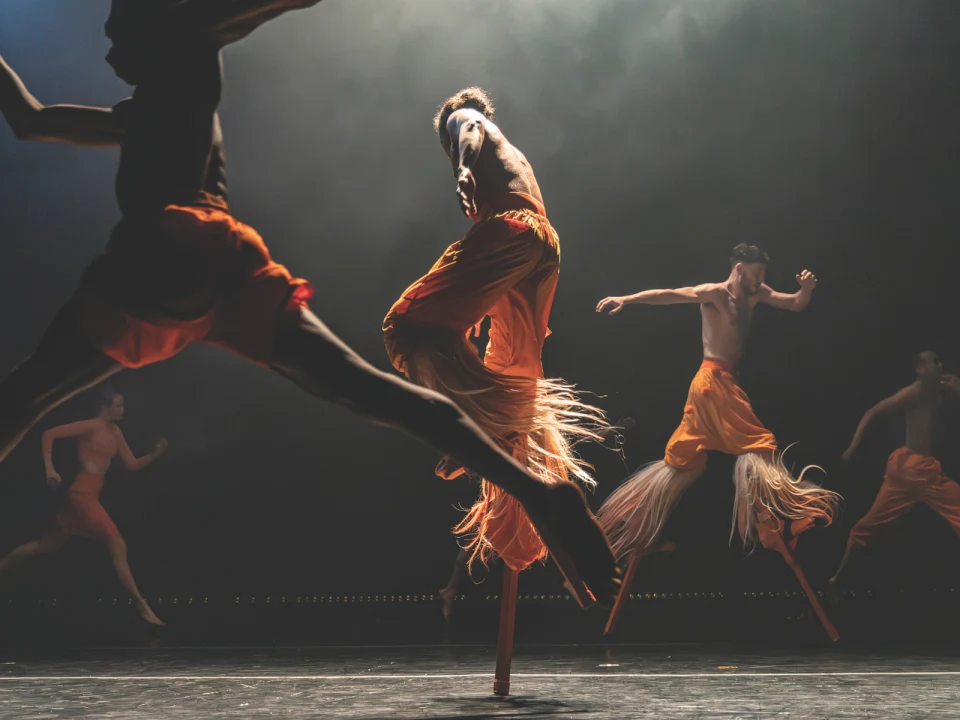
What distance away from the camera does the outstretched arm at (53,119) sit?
6.80ft

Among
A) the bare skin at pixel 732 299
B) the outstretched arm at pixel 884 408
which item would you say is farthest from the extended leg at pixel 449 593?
the outstretched arm at pixel 884 408

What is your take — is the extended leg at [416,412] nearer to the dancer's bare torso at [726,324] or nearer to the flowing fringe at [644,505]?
the flowing fringe at [644,505]

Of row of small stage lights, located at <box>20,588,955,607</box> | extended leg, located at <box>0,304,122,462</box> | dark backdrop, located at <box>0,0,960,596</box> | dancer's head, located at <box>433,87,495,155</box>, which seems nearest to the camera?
extended leg, located at <box>0,304,122,462</box>

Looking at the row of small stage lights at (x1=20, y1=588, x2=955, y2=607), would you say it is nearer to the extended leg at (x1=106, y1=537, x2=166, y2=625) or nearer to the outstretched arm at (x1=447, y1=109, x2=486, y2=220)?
the extended leg at (x1=106, y1=537, x2=166, y2=625)

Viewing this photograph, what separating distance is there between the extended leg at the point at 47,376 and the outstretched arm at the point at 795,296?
4.39 m

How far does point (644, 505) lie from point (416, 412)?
3.54 m

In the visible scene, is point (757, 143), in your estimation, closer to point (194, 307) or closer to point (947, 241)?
point (947, 241)

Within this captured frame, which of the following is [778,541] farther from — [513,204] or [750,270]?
[513,204]

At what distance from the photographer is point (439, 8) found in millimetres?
6645

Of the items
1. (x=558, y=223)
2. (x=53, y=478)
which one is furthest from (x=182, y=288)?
→ (x=558, y=223)

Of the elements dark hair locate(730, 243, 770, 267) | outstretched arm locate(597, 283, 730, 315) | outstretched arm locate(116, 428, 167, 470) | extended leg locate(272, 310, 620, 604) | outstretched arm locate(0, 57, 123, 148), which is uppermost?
dark hair locate(730, 243, 770, 267)

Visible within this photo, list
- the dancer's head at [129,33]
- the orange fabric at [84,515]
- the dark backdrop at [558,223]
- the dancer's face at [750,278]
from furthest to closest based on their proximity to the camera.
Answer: the dark backdrop at [558,223], the orange fabric at [84,515], the dancer's face at [750,278], the dancer's head at [129,33]

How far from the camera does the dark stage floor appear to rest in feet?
8.20

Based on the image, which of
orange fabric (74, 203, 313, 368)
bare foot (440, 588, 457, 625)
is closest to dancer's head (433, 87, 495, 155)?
orange fabric (74, 203, 313, 368)
